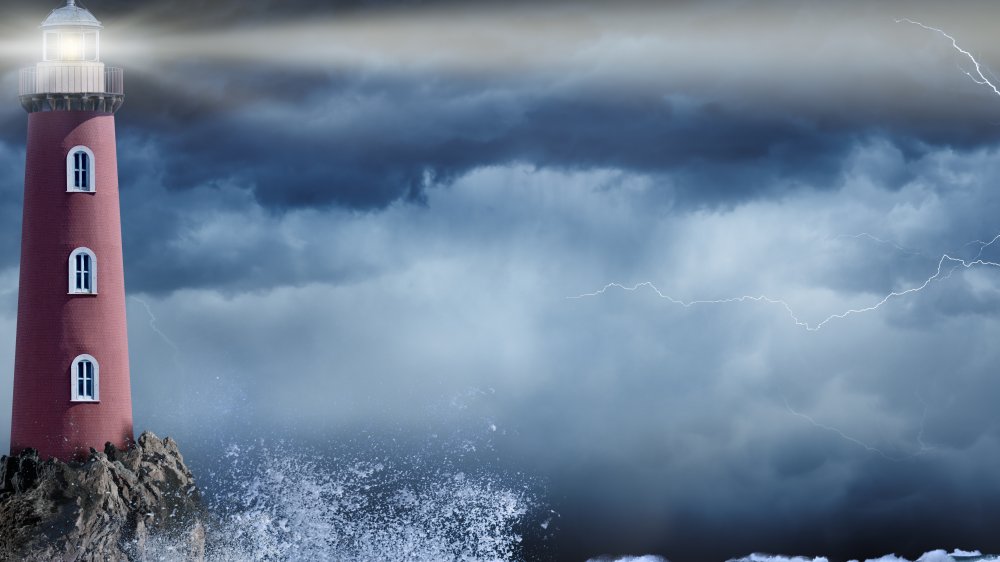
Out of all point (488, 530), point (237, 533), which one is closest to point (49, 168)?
point (237, 533)

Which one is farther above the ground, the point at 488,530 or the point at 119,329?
the point at 119,329

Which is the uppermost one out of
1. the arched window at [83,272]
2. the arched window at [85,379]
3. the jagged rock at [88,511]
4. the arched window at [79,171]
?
the arched window at [79,171]

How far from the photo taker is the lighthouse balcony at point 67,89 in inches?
3691

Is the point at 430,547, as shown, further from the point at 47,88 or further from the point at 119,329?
the point at 47,88

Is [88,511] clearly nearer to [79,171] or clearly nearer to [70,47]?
[79,171]

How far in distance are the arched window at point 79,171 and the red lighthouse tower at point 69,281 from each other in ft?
0.14

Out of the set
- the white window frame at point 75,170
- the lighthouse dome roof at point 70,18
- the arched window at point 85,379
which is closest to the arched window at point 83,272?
the white window frame at point 75,170

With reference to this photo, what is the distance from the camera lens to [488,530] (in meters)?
95.4

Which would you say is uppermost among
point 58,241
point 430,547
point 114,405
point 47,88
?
point 47,88

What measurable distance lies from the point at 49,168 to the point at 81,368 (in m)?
8.51

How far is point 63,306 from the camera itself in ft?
304

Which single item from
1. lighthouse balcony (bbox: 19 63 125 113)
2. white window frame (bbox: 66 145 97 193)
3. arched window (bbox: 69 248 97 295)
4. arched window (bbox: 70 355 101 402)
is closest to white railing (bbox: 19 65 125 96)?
lighthouse balcony (bbox: 19 63 125 113)

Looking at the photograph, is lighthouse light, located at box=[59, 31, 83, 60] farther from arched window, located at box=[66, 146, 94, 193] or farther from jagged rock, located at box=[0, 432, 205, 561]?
jagged rock, located at box=[0, 432, 205, 561]

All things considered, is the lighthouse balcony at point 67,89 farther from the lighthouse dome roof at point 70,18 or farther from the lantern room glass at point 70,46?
the lighthouse dome roof at point 70,18
